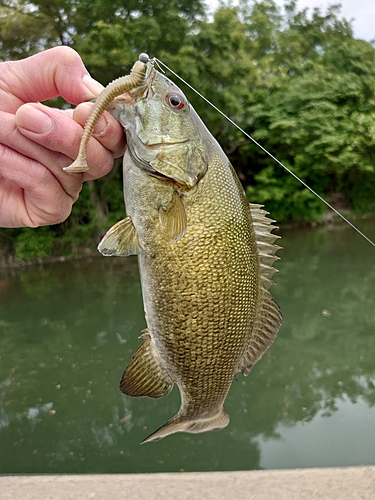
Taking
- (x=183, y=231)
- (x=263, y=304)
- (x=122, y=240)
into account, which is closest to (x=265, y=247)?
(x=263, y=304)

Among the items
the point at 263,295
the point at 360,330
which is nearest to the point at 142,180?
the point at 263,295

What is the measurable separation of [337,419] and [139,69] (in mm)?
4841

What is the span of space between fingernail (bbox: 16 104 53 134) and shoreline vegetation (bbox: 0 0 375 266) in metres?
12.6

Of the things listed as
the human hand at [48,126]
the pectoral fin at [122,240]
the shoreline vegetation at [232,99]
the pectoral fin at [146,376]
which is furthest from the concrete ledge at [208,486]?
the shoreline vegetation at [232,99]

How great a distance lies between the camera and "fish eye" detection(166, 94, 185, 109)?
1.45m

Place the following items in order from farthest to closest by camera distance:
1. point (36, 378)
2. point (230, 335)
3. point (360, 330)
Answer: point (360, 330)
point (36, 378)
point (230, 335)

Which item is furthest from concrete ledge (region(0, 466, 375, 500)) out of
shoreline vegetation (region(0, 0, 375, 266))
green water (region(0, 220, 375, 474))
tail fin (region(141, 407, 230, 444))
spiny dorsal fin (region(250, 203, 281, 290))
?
shoreline vegetation (region(0, 0, 375, 266))

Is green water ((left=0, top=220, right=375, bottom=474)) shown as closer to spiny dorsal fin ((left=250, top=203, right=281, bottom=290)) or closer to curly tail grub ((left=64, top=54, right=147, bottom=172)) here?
spiny dorsal fin ((left=250, top=203, right=281, bottom=290))

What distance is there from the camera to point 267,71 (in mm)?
18328

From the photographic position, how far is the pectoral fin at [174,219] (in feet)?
4.68

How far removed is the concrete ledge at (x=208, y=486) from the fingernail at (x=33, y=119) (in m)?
2.81

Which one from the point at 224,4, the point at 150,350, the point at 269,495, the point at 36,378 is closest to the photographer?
the point at 150,350

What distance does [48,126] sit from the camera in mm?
1396

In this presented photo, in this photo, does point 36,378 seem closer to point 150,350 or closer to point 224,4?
point 150,350
